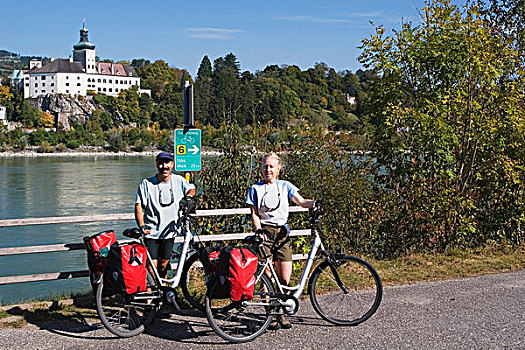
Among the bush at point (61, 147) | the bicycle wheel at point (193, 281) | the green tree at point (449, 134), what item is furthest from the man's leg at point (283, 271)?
the bush at point (61, 147)

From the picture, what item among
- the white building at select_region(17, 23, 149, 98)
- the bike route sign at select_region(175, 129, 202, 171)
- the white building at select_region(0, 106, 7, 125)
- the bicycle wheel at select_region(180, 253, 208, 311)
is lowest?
the bicycle wheel at select_region(180, 253, 208, 311)

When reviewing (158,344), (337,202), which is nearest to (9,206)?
(337,202)

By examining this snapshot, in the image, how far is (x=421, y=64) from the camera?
10680mm

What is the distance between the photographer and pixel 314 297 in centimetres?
561

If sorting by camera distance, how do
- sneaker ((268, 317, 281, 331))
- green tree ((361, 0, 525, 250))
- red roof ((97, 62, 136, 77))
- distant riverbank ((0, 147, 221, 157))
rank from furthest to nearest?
1. red roof ((97, 62, 136, 77))
2. distant riverbank ((0, 147, 221, 157))
3. green tree ((361, 0, 525, 250))
4. sneaker ((268, 317, 281, 331))

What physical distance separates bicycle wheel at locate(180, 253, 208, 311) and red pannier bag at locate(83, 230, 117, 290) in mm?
745

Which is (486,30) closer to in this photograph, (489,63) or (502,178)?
(489,63)

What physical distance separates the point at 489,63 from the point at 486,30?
696 mm

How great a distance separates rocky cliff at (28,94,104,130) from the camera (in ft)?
474

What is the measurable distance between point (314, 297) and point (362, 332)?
49cm

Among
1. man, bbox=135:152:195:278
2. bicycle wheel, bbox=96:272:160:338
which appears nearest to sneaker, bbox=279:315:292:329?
bicycle wheel, bbox=96:272:160:338

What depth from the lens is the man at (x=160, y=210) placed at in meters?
5.70

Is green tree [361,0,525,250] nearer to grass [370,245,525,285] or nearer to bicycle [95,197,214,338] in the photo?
grass [370,245,525,285]

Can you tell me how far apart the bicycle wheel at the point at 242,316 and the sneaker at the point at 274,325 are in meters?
0.10
